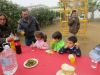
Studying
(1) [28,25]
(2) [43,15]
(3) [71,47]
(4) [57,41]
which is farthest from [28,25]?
(2) [43,15]

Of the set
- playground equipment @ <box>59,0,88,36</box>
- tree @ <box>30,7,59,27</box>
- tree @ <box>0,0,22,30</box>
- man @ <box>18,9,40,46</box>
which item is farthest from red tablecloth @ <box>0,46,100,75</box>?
tree @ <box>30,7,59,27</box>

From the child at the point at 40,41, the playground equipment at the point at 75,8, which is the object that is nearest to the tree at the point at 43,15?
the playground equipment at the point at 75,8

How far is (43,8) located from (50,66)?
8556 millimetres

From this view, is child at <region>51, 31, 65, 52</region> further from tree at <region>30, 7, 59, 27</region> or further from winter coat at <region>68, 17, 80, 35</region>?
tree at <region>30, 7, 59, 27</region>

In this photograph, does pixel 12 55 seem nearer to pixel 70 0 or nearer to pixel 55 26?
pixel 70 0

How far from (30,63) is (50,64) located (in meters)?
0.27

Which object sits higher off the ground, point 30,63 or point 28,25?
point 28,25

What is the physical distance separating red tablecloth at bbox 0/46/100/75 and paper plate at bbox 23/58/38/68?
4cm

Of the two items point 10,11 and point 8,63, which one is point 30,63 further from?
point 10,11

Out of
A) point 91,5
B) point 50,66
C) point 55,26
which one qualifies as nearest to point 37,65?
point 50,66

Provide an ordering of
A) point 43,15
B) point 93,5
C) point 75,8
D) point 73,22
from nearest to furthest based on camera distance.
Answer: point 73,22 → point 75,8 → point 43,15 → point 93,5

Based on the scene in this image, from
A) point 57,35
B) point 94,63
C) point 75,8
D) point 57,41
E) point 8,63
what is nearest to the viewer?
point 8,63

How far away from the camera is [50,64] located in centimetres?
306

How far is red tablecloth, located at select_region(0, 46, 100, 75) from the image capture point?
2.81 metres
